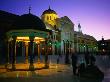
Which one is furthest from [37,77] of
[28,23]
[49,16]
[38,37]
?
[49,16]

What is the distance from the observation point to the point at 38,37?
21.7m

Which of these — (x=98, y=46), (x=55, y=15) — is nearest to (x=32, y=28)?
(x=55, y=15)

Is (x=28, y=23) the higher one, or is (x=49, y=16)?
(x=49, y=16)

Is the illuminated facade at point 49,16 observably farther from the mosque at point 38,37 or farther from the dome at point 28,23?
the dome at point 28,23

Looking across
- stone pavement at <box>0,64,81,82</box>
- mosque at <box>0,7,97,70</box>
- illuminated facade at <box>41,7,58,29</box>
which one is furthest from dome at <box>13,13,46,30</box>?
illuminated facade at <box>41,7,58,29</box>

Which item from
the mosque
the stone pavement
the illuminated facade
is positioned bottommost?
the stone pavement

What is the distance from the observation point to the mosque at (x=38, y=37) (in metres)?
20.3

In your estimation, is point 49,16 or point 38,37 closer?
point 38,37

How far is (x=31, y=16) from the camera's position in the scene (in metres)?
21.3

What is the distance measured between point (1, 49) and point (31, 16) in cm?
2805

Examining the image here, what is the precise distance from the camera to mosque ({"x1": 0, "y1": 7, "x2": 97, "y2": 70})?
2028 centimetres

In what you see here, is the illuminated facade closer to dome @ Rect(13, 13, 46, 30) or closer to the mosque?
the mosque

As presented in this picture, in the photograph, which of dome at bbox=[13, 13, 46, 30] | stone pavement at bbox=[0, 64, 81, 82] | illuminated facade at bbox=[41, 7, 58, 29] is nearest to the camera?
stone pavement at bbox=[0, 64, 81, 82]

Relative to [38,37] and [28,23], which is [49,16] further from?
[28,23]
